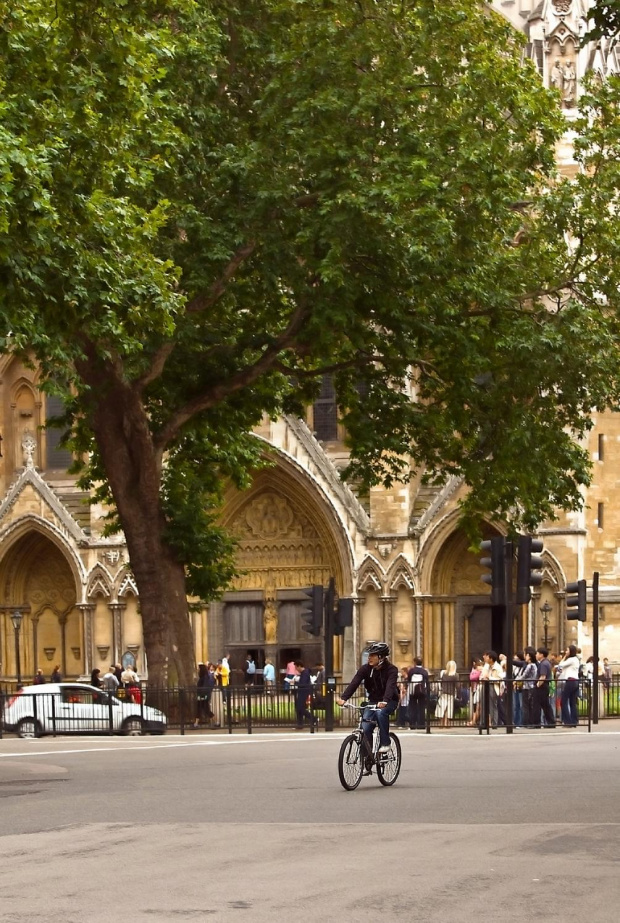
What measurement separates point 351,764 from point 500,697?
12409mm

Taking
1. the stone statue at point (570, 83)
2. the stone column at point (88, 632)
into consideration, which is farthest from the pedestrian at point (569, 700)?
the stone statue at point (570, 83)

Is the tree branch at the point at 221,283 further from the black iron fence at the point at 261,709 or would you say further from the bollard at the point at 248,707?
the bollard at the point at 248,707

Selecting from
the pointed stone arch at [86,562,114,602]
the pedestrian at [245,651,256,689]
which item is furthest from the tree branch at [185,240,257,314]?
the pedestrian at [245,651,256,689]

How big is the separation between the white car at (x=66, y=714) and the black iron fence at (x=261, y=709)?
0.05ft

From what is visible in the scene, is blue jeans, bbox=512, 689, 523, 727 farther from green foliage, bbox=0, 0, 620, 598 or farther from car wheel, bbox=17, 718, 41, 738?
car wheel, bbox=17, 718, 41, 738

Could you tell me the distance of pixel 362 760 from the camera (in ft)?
50.0

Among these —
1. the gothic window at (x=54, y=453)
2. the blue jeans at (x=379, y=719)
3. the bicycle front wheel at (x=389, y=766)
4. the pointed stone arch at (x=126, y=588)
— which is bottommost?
the bicycle front wheel at (x=389, y=766)

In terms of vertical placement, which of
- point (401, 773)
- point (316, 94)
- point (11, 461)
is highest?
point (316, 94)

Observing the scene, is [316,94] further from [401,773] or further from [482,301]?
[401,773]

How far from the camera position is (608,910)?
8.20 m

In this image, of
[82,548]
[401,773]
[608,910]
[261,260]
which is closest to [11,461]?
[82,548]

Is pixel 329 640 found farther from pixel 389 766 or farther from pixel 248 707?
pixel 389 766

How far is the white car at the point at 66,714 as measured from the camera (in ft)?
94.9

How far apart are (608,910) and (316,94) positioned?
58.7 feet
